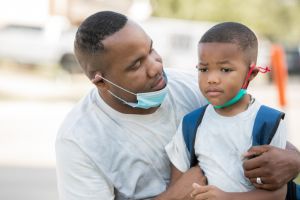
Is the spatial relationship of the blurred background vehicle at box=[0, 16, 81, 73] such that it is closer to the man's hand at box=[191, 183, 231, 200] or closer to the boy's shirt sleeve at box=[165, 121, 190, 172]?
the boy's shirt sleeve at box=[165, 121, 190, 172]

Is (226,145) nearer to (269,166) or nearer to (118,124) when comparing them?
(269,166)

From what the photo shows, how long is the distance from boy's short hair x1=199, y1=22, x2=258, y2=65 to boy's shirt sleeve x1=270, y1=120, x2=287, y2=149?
11.6 inches

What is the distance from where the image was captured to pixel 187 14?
91.5ft

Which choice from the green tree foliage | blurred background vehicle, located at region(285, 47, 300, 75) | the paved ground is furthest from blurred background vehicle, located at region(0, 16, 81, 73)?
blurred background vehicle, located at region(285, 47, 300, 75)

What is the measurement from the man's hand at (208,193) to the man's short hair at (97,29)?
0.77 metres

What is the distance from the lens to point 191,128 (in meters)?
3.07

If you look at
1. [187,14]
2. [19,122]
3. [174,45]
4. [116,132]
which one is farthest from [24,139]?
[187,14]

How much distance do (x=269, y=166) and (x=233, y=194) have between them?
0.19m

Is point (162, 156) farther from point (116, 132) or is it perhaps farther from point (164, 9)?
point (164, 9)

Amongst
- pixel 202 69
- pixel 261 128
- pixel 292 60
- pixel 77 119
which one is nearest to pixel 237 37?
pixel 202 69

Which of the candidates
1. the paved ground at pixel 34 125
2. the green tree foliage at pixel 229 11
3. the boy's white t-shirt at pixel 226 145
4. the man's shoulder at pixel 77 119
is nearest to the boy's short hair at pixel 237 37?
the boy's white t-shirt at pixel 226 145

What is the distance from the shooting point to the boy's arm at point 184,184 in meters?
3.03

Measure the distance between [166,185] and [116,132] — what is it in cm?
33

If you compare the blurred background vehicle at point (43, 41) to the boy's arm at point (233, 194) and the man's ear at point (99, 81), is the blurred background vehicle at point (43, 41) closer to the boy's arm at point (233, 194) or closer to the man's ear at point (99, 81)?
the man's ear at point (99, 81)
